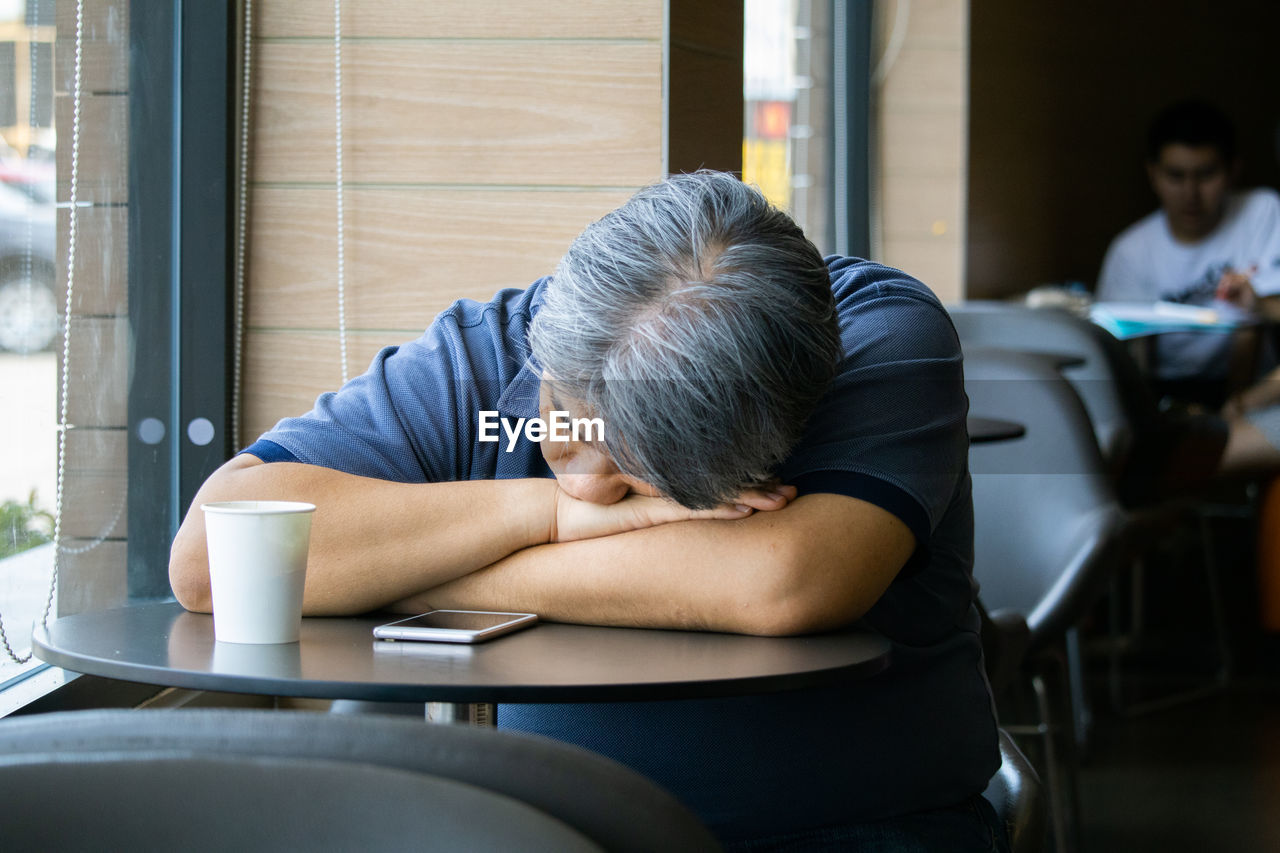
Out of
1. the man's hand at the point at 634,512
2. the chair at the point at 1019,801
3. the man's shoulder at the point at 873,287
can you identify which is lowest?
the chair at the point at 1019,801

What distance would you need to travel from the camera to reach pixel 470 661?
0.84 m

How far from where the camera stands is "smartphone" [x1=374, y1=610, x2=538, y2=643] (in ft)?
2.97

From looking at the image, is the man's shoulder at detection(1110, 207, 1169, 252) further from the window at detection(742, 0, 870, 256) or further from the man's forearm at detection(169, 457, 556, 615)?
the man's forearm at detection(169, 457, 556, 615)

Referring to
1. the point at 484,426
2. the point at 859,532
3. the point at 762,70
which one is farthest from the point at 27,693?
the point at 762,70

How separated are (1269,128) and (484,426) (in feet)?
19.5

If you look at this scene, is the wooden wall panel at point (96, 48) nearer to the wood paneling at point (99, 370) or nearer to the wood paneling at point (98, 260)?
the wood paneling at point (98, 260)

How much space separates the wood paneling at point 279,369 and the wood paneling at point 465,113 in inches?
10.2

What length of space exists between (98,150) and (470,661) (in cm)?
119

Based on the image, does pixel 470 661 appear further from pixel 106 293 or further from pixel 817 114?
pixel 817 114

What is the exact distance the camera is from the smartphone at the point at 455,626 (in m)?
0.90

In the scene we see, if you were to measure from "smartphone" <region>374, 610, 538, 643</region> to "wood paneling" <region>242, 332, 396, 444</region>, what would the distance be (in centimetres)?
107

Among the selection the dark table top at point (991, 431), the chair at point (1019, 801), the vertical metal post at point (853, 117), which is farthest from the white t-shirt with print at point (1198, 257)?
the chair at point (1019, 801)

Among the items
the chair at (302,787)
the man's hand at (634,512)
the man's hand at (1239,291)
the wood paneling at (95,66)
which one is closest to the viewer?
the chair at (302,787)

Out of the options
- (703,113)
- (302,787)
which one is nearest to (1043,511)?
(703,113)
